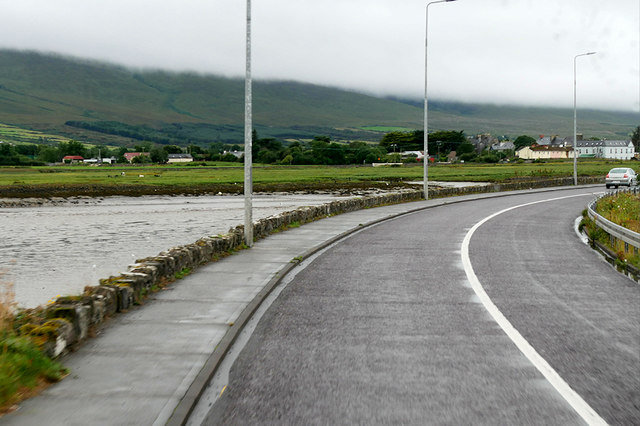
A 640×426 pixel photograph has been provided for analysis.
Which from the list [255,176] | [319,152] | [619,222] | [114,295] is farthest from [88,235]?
[319,152]

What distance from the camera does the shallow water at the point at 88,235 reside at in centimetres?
1537

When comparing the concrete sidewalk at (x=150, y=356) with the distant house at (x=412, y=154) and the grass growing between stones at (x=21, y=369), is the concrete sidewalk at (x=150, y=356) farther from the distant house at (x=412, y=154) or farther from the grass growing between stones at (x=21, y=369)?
the distant house at (x=412, y=154)

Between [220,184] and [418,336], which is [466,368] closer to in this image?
[418,336]

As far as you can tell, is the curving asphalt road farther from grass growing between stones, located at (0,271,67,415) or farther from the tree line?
the tree line

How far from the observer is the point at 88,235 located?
25.5m

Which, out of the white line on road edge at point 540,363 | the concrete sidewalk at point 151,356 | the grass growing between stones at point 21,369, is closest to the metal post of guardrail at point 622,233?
the white line on road edge at point 540,363

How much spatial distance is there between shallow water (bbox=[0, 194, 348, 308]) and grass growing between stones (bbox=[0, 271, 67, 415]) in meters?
5.92

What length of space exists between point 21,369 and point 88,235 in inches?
807

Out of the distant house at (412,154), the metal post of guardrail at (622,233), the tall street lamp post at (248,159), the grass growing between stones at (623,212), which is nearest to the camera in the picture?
the metal post of guardrail at (622,233)

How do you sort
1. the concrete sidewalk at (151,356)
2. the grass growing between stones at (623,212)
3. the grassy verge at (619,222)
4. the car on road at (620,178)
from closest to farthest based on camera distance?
the concrete sidewalk at (151,356) → the grassy verge at (619,222) → the grass growing between stones at (623,212) → the car on road at (620,178)

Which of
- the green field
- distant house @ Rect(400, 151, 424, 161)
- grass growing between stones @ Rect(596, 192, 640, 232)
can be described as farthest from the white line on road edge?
distant house @ Rect(400, 151, 424, 161)

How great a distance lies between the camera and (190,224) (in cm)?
2978

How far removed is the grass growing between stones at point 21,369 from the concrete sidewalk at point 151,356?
0.12 meters

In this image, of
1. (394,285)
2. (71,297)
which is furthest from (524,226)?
(71,297)
